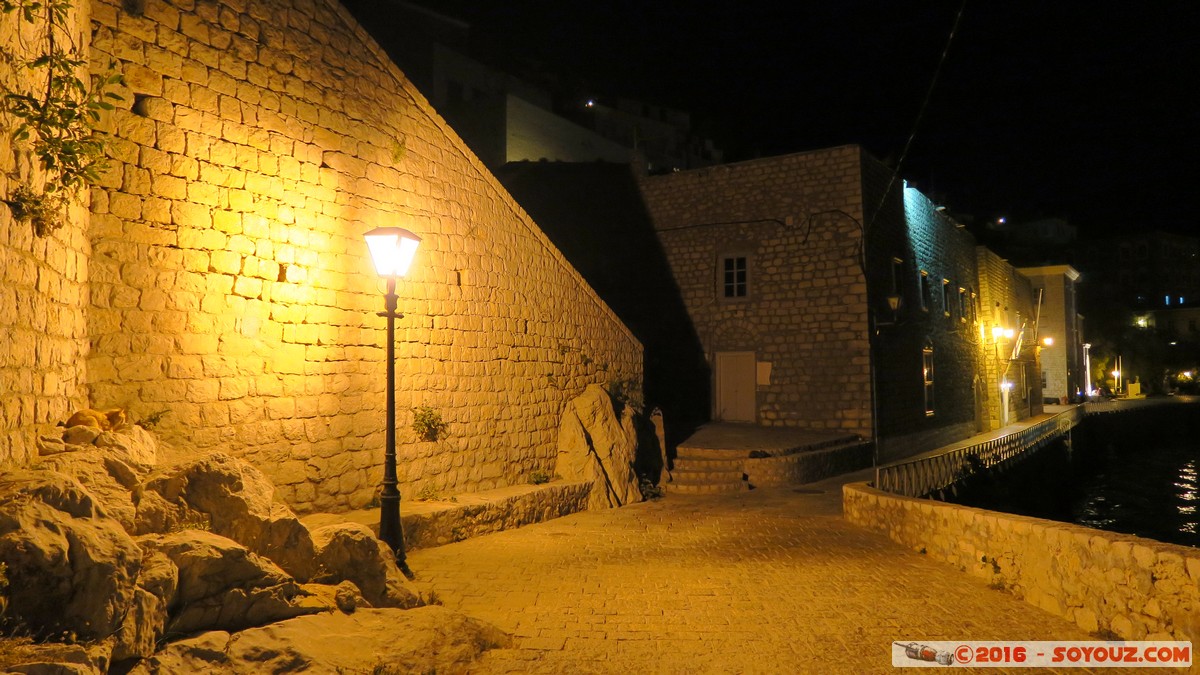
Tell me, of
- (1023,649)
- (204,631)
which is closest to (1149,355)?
(1023,649)

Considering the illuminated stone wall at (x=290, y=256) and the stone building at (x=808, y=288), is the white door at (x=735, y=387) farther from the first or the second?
the illuminated stone wall at (x=290, y=256)

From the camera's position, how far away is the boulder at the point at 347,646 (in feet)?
11.3

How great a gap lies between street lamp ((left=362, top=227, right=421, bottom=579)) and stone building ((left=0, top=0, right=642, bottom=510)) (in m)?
1.23

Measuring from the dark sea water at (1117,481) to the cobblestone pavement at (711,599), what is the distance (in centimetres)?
912

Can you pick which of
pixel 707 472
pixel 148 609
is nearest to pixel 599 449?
pixel 707 472

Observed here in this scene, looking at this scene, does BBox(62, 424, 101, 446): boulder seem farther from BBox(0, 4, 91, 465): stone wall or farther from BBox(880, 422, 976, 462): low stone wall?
BBox(880, 422, 976, 462): low stone wall

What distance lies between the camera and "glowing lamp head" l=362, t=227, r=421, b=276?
6.54 meters

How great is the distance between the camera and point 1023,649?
4.92 metres

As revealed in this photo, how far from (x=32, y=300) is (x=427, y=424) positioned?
4.81 metres

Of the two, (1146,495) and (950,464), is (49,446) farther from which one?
(1146,495)

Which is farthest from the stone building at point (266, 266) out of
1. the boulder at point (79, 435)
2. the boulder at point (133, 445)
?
the boulder at point (133, 445)

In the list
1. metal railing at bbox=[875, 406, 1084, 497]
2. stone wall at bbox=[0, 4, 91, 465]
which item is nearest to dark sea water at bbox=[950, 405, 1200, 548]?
metal railing at bbox=[875, 406, 1084, 497]

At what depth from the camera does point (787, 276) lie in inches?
730

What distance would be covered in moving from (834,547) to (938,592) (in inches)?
81.3
